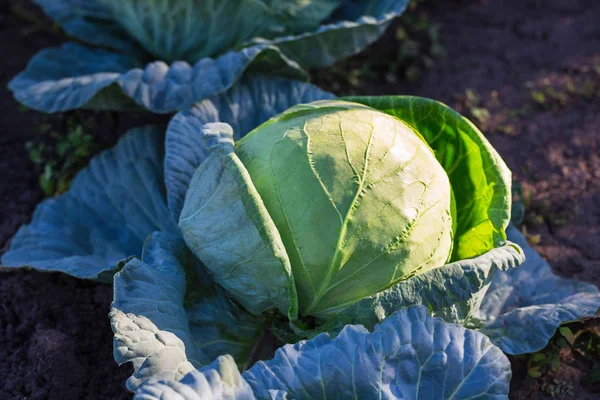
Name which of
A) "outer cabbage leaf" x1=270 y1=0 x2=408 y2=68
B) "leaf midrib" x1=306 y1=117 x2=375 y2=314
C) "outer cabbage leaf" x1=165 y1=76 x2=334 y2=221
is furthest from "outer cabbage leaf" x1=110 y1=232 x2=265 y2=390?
"outer cabbage leaf" x1=270 y1=0 x2=408 y2=68

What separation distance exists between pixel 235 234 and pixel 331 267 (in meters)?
0.38

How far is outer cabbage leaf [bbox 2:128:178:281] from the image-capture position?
317 cm

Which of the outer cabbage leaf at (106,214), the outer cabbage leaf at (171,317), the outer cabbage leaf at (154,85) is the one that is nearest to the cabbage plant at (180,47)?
the outer cabbage leaf at (154,85)

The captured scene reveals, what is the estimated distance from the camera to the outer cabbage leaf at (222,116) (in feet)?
10.0

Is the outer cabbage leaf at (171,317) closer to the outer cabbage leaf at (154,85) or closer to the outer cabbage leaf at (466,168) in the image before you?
the outer cabbage leaf at (154,85)

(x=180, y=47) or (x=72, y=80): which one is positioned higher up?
(x=180, y=47)

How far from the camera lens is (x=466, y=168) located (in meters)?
2.94

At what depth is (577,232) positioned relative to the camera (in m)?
3.68

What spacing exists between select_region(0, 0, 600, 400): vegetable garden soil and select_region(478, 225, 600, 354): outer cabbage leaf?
0.93ft

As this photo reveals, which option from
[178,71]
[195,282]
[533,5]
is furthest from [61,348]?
[533,5]

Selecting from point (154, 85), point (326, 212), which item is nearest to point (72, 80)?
point (154, 85)

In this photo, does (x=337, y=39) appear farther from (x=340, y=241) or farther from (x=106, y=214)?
(x=340, y=241)

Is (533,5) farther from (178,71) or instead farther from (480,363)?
(480,363)

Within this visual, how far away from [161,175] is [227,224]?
3.68 ft
